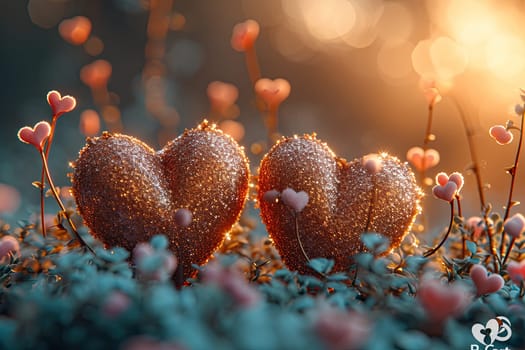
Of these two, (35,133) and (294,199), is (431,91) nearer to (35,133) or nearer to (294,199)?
(294,199)

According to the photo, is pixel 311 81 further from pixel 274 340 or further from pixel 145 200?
pixel 274 340

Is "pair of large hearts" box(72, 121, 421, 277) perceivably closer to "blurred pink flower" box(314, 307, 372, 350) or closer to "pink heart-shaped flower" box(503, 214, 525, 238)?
"pink heart-shaped flower" box(503, 214, 525, 238)

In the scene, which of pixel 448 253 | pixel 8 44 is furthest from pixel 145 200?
pixel 8 44

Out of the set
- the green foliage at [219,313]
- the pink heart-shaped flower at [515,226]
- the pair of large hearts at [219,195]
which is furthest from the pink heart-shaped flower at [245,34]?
the pink heart-shaped flower at [515,226]

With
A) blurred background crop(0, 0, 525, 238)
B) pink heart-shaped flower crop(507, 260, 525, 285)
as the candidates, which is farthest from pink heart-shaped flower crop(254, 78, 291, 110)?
blurred background crop(0, 0, 525, 238)

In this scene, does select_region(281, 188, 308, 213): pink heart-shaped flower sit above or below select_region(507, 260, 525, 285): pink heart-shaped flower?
above

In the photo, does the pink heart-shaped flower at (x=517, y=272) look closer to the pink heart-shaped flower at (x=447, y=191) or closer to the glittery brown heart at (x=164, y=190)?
the pink heart-shaped flower at (x=447, y=191)

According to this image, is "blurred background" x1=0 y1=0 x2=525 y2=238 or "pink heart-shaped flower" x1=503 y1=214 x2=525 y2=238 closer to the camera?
"pink heart-shaped flower" x1=503 y1=214 x2=525 y2=238
